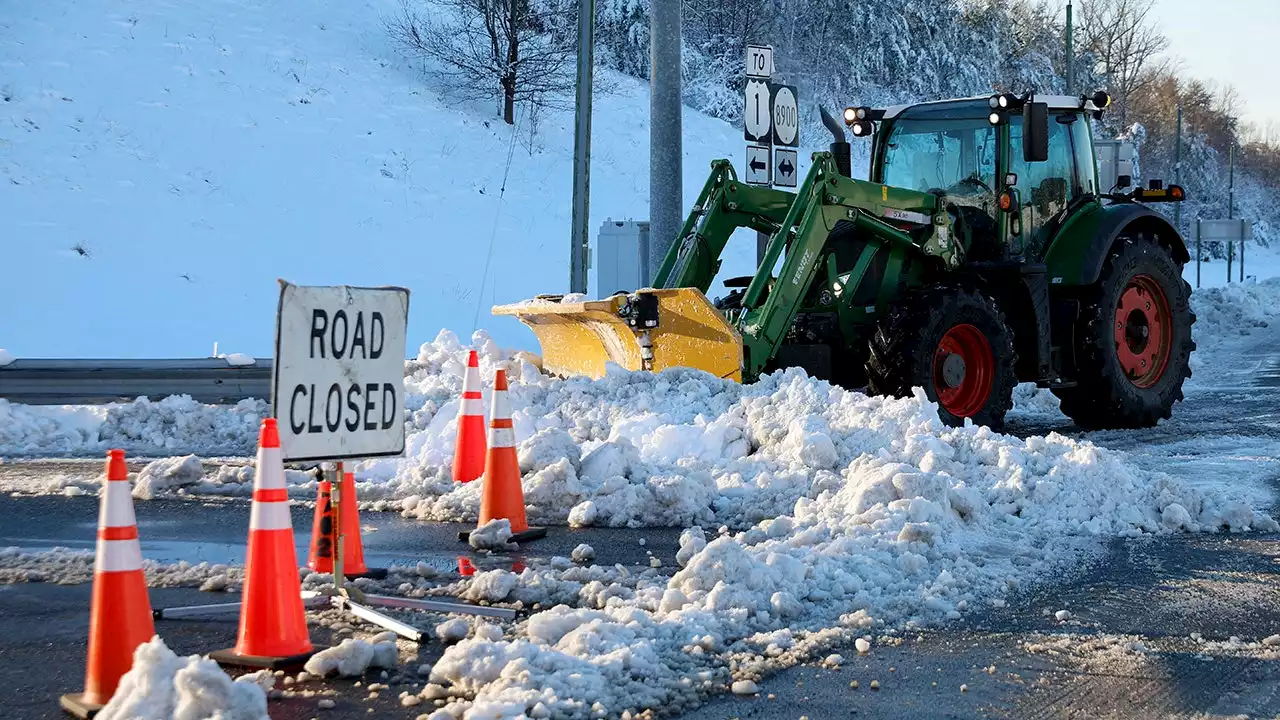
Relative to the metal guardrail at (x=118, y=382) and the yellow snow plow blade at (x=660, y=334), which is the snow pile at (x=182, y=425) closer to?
the metal guardrail at (x=118, y=382)

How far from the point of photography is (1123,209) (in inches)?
502

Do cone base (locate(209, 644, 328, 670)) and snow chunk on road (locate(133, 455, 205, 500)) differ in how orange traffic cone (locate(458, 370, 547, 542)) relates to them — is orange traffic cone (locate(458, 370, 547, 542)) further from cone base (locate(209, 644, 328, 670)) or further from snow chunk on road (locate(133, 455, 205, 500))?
snow chunk on road (locate(133, 455, 205, 500))

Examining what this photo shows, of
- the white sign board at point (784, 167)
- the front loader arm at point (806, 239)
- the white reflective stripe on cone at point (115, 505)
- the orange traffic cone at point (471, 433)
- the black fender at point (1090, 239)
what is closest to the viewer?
the white reflective stripe on cone at point (115, 505)

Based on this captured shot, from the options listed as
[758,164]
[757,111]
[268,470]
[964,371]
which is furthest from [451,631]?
[757,111]

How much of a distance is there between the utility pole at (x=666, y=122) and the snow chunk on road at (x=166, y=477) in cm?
580

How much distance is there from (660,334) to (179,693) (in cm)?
698

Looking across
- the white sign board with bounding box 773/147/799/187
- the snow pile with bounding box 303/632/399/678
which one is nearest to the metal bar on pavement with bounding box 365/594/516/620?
the snow pile with bounding box 303/632/399/678

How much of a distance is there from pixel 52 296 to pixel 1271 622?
20811 millimetres


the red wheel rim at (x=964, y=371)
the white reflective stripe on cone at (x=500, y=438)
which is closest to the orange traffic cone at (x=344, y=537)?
the white reflective stripe on cone at (x=500, y=438)

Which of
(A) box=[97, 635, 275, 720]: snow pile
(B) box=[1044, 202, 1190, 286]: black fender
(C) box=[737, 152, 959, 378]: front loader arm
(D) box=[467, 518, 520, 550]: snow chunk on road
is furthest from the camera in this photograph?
(B) box=[1044, 202, 1190, 286]: black fender

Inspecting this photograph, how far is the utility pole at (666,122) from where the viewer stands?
14148mm

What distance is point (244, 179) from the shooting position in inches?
1101

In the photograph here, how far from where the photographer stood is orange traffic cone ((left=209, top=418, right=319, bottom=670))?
5.05 meters

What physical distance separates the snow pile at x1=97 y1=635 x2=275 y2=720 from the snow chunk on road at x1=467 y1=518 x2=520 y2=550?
321 centimetres
